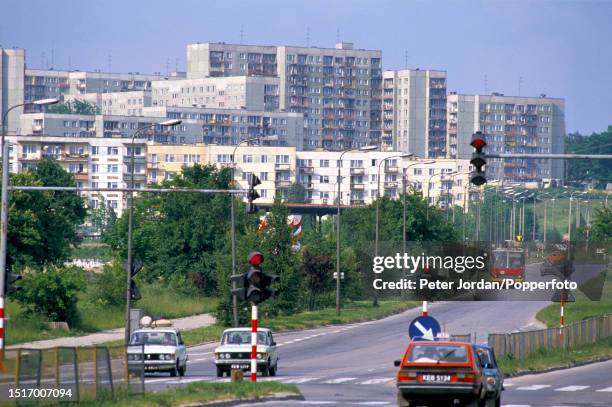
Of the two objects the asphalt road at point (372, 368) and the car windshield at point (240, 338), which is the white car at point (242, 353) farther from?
the asphalt road at point (372, 368)

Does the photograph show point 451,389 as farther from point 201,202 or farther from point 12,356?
point 201,202

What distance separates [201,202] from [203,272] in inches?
339

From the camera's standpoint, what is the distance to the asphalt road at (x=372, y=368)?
109 ft

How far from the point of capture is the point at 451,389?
25.9 m

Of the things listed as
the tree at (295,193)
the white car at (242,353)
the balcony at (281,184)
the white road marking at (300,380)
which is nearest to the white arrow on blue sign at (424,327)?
the white road marking at (300,380)

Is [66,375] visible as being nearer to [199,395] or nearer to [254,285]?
[199,395]

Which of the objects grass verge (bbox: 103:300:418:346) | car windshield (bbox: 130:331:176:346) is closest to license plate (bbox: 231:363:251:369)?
car windshield (bbox: 130:331:176:346)

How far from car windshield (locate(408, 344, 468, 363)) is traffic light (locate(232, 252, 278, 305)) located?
139 inches

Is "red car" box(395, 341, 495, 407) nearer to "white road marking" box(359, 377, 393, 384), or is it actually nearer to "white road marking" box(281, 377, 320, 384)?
"white road marking" box(281, 377, 320, 384)

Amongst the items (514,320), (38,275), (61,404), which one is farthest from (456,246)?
(61,404)

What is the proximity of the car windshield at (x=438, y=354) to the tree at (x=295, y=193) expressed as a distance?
541 feet

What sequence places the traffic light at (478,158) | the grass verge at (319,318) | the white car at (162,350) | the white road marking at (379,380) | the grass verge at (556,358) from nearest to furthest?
the traffic light at (478,158), the white road marking at (379,380), the white car at (162,350), the grass verge at (556,358), the grass verge at (319,318)

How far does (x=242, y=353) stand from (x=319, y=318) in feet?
109

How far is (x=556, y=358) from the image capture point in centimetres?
4859
